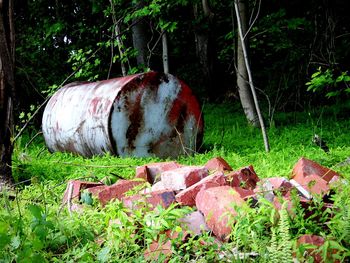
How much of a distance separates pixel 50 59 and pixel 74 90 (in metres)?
5.16

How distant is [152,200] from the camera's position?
3.13 meters

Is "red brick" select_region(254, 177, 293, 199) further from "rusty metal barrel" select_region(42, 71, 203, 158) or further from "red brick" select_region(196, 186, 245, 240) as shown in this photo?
"rusty metal barrel" select_region(42, 71, 203, 158)

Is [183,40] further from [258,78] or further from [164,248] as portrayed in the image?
[164,248]

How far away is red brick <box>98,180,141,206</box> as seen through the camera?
11.4 feet

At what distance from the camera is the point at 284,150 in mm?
5934

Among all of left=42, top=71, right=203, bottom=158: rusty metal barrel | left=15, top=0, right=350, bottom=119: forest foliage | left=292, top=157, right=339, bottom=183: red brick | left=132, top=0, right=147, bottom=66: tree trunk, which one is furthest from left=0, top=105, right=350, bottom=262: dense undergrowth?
left=132, top=0, right=147, bottom=66: tree trunk

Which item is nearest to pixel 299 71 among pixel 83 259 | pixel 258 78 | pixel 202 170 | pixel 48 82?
pixel 258 78

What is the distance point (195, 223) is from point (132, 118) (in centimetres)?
322

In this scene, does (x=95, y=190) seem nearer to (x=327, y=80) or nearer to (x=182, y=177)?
(x=182, y=177)

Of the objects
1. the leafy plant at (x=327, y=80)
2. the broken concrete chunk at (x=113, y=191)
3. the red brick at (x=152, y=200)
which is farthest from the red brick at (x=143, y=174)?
the leafy plant at (x=327, y=80)

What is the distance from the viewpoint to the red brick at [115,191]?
347 centimetres

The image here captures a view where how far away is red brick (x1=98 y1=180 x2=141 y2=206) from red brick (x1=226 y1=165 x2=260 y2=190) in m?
0.73

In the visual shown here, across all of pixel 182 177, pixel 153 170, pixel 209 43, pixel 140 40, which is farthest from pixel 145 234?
pixel 209 43

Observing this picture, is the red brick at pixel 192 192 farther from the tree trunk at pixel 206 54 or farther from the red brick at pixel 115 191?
the tree trunk at pixel 206 54
